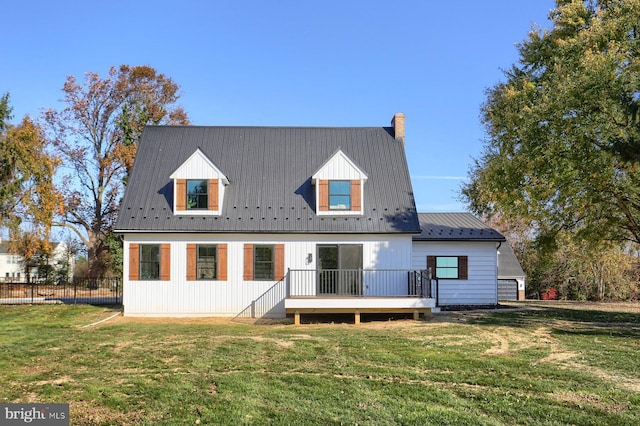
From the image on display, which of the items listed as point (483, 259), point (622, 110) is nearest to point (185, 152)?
point (483, 259)

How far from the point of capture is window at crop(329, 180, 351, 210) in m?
21.7

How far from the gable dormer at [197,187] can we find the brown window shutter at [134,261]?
2039 mm

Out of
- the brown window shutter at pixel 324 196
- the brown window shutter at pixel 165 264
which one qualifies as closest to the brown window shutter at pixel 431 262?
the brown window shutter at pixel 324 196

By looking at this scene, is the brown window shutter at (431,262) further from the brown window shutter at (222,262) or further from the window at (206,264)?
the window at (206,264)

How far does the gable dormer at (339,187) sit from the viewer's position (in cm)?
2158

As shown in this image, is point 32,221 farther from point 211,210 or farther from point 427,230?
point 427,230

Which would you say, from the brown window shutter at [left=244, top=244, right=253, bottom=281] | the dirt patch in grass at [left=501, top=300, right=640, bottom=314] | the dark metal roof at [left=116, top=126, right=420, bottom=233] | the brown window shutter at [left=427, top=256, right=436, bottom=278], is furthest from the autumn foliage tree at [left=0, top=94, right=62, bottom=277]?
the dirt patch in grass at [left=501, top=300, right=640, bottom=314]

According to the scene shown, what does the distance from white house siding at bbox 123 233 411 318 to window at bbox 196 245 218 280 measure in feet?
0.79

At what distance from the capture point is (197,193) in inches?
851

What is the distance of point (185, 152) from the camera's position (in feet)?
78.9

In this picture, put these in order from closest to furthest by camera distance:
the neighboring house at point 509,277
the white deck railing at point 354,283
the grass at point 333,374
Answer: the grass at point 333,374, the white deck railing at point 354,283, the neighboring house at point 509,277

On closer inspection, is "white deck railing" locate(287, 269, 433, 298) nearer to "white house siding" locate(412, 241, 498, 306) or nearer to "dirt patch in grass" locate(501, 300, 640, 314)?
"white house siding" locate(412, 241, 498, 306)

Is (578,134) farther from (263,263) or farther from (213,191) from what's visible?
(213,191)

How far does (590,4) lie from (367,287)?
1340cm
